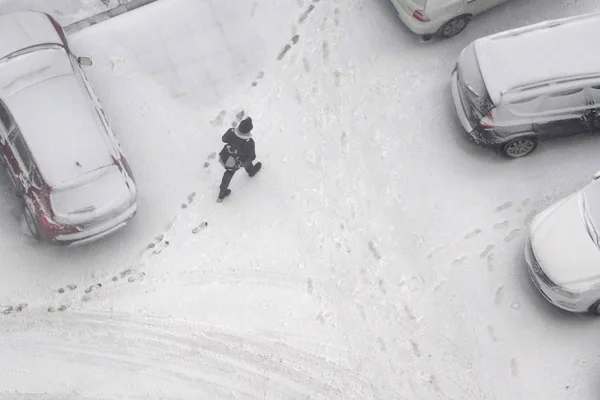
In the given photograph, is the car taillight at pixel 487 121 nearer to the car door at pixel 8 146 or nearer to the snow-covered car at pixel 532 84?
the snow-covered car at pixel 532 84

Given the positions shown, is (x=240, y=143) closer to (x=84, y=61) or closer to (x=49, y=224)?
(x=49, y=224)

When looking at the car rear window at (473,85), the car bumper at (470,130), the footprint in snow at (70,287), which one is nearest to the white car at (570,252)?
the car bumper at (470,130)

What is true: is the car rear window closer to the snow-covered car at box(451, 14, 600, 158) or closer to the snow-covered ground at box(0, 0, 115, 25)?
the snow-covered car at box(451, 14, 600, 158)

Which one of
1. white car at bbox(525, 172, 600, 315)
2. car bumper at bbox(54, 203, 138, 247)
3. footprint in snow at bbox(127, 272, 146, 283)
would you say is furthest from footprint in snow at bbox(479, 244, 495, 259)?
car bumper at bbox(54, 203, 138, 247)

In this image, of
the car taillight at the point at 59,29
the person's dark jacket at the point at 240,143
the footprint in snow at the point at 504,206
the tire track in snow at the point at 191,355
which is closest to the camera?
the tire track in snow at the point at 191,355

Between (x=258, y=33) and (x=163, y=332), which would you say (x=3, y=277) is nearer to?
(x=163, y=332)

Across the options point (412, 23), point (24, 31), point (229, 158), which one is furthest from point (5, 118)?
point (412, 23)
